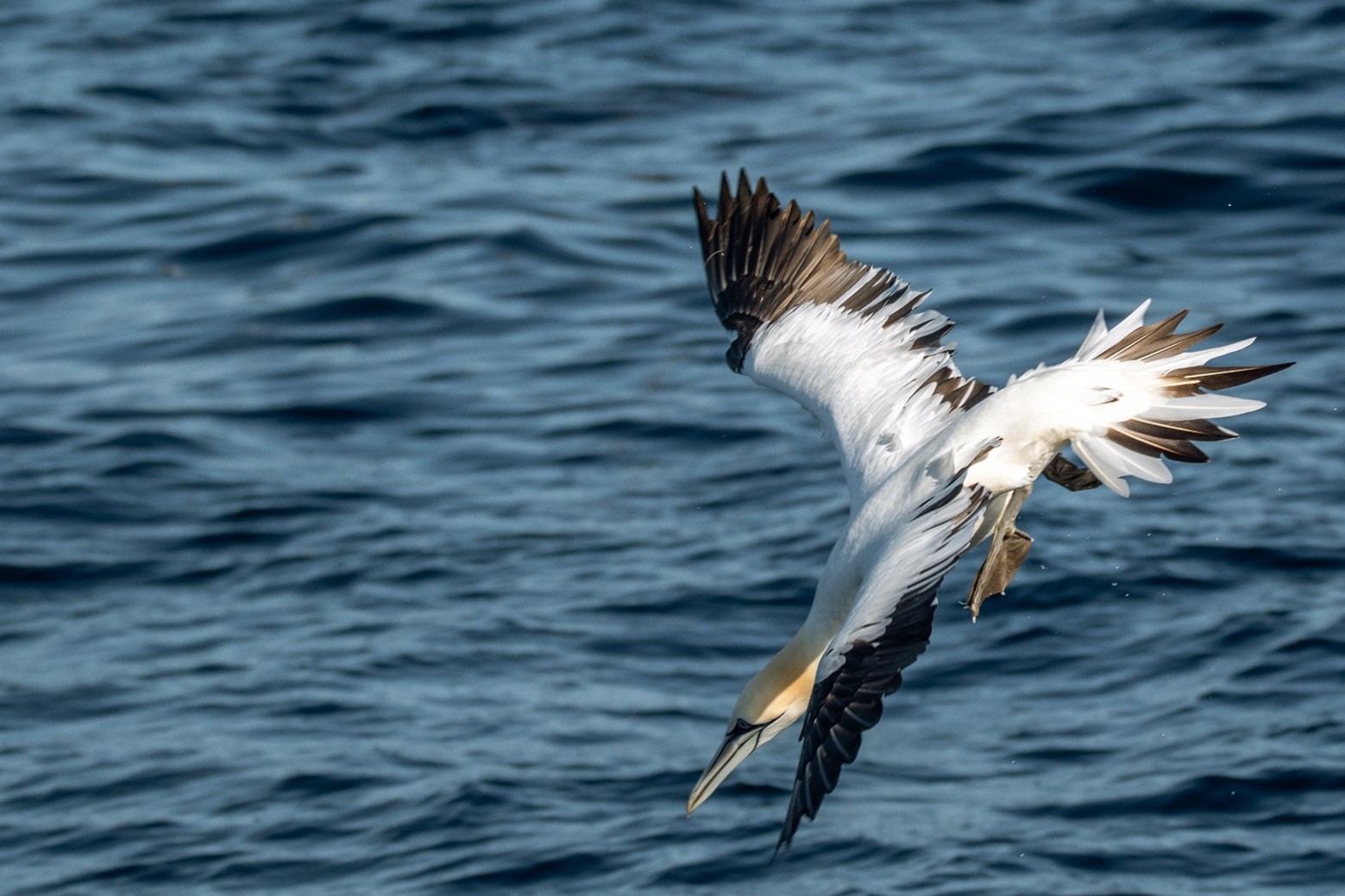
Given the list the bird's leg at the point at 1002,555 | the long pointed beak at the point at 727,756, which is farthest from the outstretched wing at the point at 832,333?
the long pointed beak at the point at 727,756

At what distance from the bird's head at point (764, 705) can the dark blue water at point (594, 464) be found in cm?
106

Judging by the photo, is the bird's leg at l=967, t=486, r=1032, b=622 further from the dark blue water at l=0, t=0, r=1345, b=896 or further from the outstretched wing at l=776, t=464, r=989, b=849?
the dark blue water at l=0, t=0, r=1345, b=896

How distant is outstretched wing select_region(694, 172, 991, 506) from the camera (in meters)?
5.40

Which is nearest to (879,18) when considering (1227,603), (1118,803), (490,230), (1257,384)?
(490,230)

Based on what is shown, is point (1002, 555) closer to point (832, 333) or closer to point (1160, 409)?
point (1160, 409)

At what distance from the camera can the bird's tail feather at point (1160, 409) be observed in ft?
15.9

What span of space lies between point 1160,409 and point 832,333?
1.14 meters

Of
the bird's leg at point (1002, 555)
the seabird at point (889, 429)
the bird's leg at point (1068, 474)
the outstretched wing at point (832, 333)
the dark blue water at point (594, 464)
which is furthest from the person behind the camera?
the dark blue water at point (594, 464)

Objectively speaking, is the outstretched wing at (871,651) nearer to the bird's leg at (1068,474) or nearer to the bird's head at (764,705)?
the bird's head at (764,705)

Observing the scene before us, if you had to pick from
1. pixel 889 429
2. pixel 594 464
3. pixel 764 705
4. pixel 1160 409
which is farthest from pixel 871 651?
pixel 594 464

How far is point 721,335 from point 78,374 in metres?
3.06

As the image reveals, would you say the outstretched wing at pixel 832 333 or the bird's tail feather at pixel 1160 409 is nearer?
the bird's tail feather at pixel 1160 409

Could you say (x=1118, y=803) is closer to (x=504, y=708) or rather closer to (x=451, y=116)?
(x=504, y=708)

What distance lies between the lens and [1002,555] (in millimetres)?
5375
